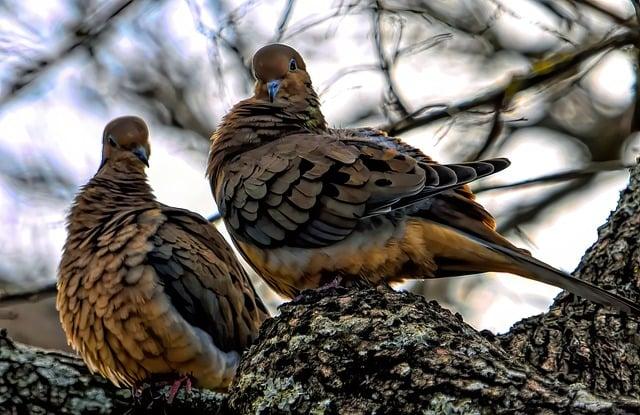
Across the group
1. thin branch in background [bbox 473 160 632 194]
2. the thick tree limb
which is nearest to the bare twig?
thin branch in background [bbox 473 160 632 194]

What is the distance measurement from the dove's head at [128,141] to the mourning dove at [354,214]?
1.10m

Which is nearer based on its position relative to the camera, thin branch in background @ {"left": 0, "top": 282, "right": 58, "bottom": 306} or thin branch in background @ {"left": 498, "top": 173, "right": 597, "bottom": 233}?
thin branch in background @ {"left": 0, "top": 282, "right": 58, "bottom": 306}

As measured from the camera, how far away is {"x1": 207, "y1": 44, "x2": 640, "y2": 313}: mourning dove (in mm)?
3568

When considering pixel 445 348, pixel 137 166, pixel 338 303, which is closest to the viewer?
pixel 445 348

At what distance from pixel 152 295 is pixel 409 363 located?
1959mm

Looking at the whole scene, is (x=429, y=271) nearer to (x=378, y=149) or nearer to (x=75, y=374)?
(x=378, y=149)

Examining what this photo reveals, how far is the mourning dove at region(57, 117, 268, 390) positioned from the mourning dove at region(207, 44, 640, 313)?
0.43 metres

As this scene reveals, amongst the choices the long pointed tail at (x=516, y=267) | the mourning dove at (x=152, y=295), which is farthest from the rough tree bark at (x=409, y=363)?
the mourning dove at (x=152, y=295)

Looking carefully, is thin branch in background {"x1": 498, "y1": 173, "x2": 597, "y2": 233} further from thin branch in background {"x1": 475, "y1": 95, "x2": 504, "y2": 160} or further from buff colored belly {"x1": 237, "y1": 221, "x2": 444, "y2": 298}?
buff colored belly {"x1": 237, "y1": 221, "x2": 444, "y2": 298}

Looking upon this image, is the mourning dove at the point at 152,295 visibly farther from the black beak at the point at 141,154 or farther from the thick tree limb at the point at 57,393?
the thick tree limb at the point at 57,393

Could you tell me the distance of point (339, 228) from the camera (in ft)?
12.1

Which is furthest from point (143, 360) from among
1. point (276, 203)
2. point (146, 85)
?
point (146, 85)

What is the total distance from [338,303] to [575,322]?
3.10ft

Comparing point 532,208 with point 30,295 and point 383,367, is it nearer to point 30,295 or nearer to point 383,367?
point 30,295
